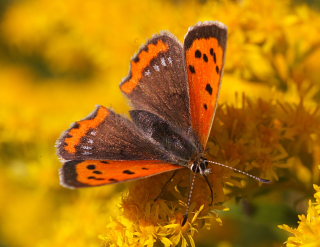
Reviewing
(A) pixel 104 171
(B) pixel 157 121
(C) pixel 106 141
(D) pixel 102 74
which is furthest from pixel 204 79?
(D) pixel 102 74

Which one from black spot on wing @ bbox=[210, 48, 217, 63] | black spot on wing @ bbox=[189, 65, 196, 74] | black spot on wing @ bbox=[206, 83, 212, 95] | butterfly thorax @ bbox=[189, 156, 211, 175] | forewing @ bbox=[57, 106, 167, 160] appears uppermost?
black spot on wing @ bbox=[210, 48, 217, 63]

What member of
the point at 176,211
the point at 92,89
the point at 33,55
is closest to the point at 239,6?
the point at 176,211

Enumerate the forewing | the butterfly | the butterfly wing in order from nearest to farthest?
the butterfly → the forewing → the butterfly wing

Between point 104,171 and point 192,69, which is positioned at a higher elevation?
point 192,69

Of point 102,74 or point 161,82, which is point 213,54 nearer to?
point 161,82

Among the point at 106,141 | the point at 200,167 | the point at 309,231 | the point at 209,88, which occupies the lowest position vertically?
the point at 309,231

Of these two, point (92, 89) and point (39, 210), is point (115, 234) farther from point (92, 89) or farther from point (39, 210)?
point (92, 89)

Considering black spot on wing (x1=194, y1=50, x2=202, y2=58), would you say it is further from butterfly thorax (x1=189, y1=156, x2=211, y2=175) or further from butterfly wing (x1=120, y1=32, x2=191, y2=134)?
butterfly thorax (x1=189, y1=156, x2=211, y2=175)

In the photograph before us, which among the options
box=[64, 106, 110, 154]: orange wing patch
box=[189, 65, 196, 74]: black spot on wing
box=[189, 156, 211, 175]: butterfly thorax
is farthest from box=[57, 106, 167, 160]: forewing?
box=[189, 65, 196, 74]: black spot on wing
